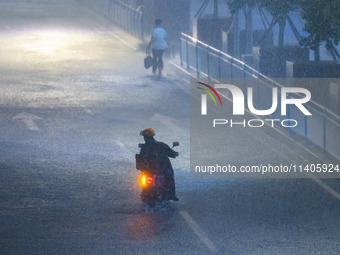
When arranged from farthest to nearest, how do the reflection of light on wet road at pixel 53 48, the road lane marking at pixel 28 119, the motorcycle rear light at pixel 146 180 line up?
the reflection of light on wet road at pixel 53 48 → the road lane marking at pixel 28 119 → the motorcycle rear light at pixel 146 180

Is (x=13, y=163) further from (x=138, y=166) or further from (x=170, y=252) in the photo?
(x=170, y=252)

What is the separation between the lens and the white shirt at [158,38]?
1049 inches

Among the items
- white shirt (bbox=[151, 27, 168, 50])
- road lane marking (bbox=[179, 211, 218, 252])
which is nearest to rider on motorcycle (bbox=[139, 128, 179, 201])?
road lane marking (bbox=[179, 211, 218, 252])

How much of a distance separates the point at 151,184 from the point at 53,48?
72.0ft

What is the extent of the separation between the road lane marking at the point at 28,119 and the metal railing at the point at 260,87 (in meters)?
5.60

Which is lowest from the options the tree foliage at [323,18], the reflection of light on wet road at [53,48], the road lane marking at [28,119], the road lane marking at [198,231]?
the reflection of light on wet road at [53,48]

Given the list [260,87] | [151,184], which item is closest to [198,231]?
[151,184]

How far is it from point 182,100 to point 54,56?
10025 millimetres

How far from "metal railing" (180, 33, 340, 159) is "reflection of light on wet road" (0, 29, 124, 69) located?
4.36 meters

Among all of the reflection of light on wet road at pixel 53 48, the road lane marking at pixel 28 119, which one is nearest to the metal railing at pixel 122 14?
the reflection of light on wet road at pixel 53 48

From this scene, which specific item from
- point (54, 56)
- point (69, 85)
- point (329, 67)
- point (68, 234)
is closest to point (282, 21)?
point (329, 67)

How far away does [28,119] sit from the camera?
20234 mm

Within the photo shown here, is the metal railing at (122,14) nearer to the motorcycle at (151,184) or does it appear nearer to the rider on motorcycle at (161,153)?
the rider on motorcycle at (161,153)

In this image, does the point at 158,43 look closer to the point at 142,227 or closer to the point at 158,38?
the point at 158,38
